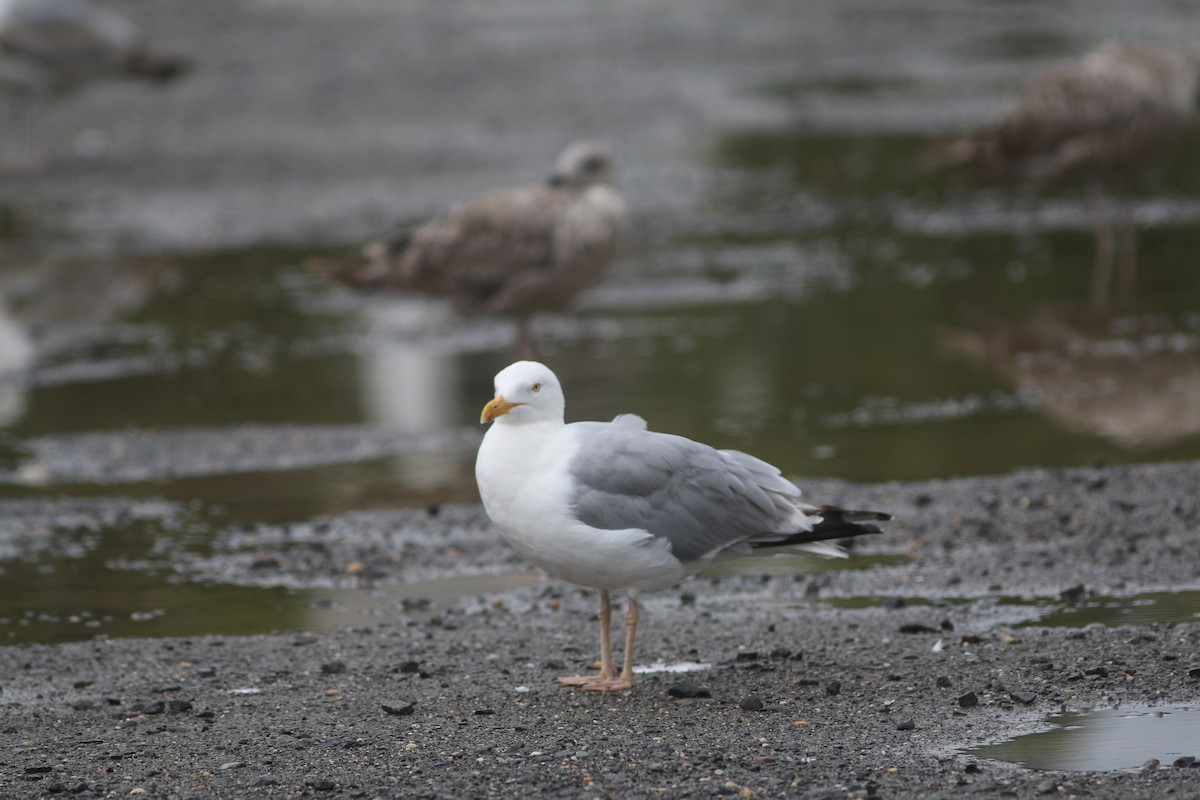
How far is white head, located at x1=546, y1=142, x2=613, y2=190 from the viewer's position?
1096cm

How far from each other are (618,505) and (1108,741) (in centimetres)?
177

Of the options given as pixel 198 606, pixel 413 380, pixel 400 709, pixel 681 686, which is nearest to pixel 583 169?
pixel 413 380

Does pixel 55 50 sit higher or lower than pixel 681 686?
higher

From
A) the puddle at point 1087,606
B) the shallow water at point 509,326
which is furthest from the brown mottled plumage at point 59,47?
the puddle at point 1087,606

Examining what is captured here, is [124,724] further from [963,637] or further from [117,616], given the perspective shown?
[963,637]

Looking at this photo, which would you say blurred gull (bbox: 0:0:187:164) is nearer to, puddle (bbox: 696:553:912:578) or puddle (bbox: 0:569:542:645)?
puddle (bbox: 0:569:542:645)

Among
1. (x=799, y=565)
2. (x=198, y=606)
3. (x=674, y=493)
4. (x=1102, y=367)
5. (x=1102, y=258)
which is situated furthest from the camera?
(x=1102, y=258)

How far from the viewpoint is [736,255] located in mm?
14156

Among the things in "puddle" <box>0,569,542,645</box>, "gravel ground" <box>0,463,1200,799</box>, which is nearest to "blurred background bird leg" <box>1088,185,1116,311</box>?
"gravel ground" <box>0,463,1200,799</box>

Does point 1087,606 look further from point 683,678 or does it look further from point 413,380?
point 413,380

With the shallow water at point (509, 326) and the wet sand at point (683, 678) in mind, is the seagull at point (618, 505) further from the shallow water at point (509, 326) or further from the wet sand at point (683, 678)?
the shallow water at point (509, 326)

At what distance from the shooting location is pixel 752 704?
5.54 m

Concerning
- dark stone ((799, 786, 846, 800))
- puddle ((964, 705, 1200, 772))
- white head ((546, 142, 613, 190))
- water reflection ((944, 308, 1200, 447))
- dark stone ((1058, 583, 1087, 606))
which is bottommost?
dark stone ((799, 786, 846, 800))

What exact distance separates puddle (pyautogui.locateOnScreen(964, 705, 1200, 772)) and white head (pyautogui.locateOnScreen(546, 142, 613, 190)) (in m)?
6.39
